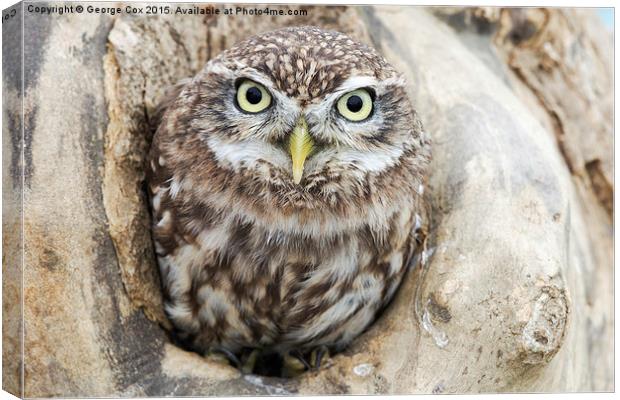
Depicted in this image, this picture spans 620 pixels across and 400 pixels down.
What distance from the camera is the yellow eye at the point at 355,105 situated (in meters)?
2.24

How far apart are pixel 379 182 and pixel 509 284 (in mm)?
541

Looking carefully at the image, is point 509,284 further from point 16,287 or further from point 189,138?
point 16,287

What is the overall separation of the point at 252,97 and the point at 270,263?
570 millimetres

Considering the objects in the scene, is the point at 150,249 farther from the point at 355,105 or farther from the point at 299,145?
the point at 355,105

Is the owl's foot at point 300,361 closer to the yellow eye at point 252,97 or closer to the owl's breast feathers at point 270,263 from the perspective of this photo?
the owl's breast feathers at point 270,263

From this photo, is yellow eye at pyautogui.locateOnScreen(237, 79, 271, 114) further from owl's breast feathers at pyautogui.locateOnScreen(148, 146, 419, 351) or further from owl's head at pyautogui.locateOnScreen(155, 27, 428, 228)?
owl's breast feathers at pyautogui.locateOnScreen(148, 146, 419, 351)

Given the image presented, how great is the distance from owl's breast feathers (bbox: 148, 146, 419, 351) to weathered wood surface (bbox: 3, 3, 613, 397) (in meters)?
0.09

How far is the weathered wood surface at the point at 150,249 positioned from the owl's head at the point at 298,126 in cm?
29

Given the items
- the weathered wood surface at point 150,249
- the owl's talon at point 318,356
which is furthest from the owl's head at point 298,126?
the owl's talon at point 318,356

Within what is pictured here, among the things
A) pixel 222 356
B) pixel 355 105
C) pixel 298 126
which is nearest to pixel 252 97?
pixel 298 126

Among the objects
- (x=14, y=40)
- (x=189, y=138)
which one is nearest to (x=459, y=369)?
(x=189, y=138)

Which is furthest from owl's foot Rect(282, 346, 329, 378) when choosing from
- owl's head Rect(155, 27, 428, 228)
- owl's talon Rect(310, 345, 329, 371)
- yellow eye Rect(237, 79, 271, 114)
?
yellow eye Rect(237, 79, 271, 114)

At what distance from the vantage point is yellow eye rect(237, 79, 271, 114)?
2230mm

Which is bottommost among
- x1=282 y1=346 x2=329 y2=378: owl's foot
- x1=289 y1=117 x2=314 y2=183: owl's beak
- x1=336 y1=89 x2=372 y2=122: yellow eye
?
x1=282 y1=346 x2=329 y2=378: owl's foot
